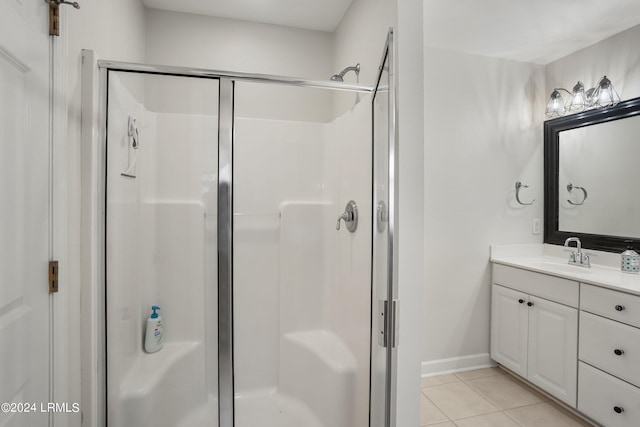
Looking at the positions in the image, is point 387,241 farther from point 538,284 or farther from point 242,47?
point 242,47

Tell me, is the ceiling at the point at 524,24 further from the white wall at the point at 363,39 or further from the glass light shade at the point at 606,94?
the white wall at the point at 363,39

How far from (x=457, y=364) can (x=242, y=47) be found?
113 inches

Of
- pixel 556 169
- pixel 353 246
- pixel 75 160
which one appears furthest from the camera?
pixel 556 169

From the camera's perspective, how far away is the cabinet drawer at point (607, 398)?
1.66 m

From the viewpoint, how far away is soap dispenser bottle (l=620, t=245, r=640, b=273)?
78.6 inches

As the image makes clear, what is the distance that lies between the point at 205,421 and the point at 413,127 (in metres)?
1.58

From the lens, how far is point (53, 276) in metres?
1.01

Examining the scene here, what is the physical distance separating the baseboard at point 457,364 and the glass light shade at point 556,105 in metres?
2.00

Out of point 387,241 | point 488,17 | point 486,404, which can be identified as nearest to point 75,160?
point 387,241

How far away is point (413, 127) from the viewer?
1.33 metres

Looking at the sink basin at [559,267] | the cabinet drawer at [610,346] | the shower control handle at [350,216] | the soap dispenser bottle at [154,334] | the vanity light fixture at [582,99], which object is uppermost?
the vanity light fixture at [582,99]

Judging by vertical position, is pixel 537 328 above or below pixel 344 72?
below

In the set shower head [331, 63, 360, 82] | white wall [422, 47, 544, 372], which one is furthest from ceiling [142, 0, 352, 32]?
white wall [422, 47, 544, 372]

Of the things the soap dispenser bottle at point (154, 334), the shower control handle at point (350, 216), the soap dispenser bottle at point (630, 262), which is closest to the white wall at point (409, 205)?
the shower control handle at point (350, 216)
